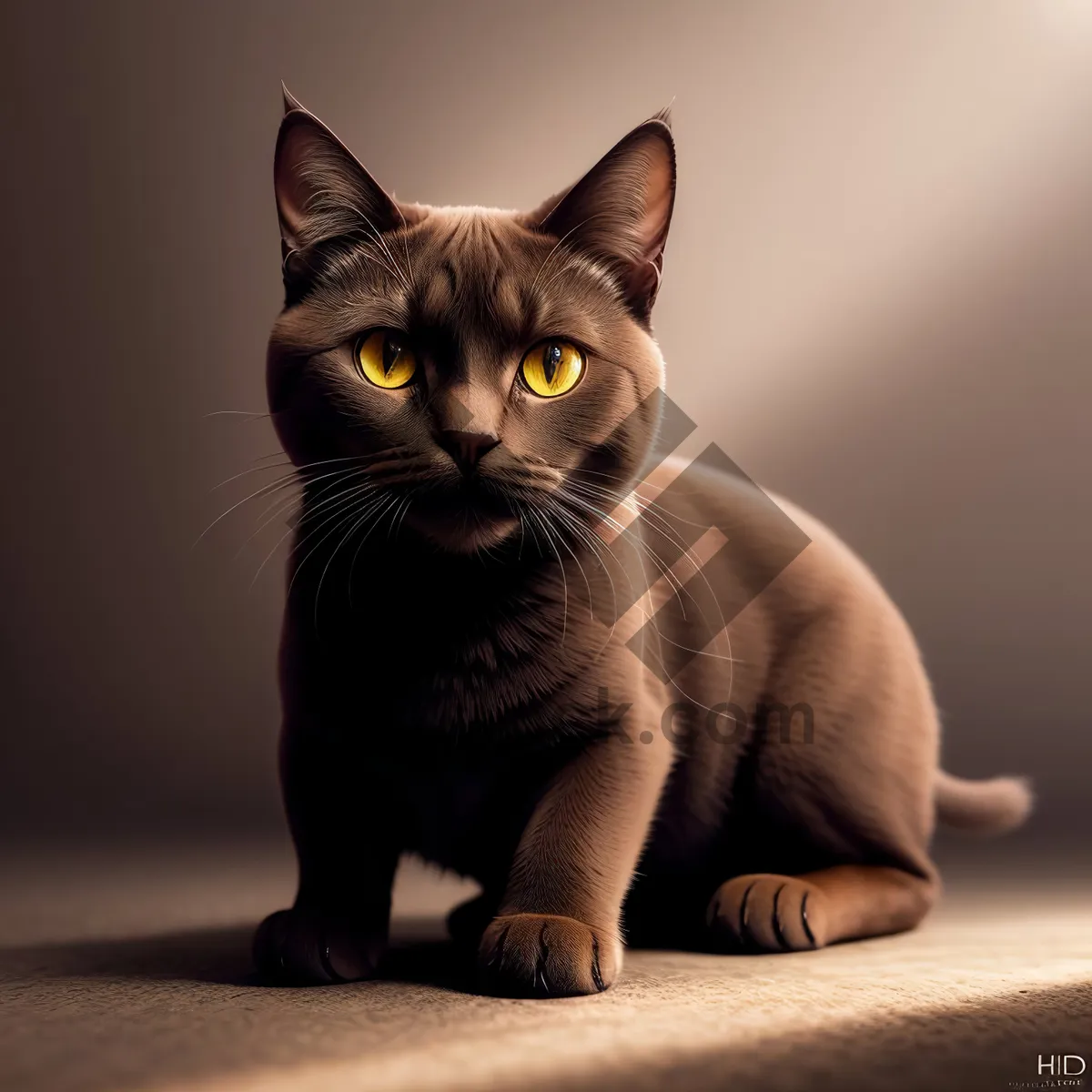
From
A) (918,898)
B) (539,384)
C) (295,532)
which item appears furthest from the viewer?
(918,898)

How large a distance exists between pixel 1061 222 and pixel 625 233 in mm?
1781

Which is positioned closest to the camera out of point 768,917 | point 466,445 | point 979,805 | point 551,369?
point 466,445

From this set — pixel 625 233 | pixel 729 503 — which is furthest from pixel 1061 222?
pixel 625 233

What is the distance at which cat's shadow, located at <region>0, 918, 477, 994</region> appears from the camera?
1.33m

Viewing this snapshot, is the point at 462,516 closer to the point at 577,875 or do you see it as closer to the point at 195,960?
the point at 577,875

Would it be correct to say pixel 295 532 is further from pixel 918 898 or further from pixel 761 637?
pixel 918 898

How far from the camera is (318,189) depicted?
1.38 metres

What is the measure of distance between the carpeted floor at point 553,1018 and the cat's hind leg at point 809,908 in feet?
0.10

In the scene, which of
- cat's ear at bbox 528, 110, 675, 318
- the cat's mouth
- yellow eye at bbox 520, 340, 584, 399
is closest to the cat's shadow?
the cat's mouth

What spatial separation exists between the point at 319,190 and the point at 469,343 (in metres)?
0.28

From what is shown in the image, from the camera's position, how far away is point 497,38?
9.18 ft

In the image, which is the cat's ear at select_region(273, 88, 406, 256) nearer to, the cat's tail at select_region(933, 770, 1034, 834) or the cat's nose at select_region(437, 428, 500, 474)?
the cat's nose at select_region(437, 428, 500, 474)

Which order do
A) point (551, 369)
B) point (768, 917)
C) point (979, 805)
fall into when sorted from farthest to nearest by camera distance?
point (979, 805), point (768, 917), point (551, 369)

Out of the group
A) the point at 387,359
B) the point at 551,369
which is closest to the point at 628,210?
the point at 551,369
